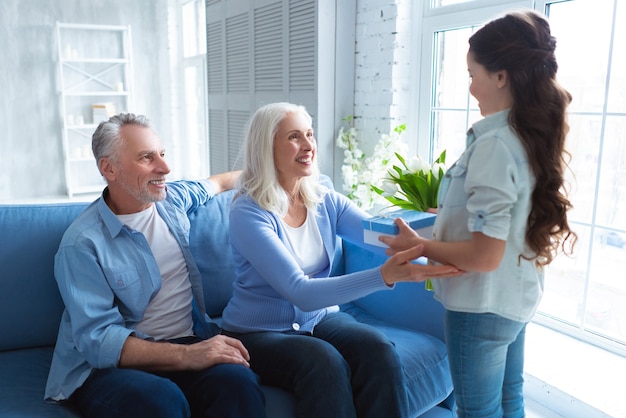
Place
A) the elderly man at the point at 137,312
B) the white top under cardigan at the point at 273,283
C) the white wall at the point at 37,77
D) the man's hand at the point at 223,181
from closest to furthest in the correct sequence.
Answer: the elderly man at the point at 137,312 < the white top under cardigan at the point at 273,283 < the man's hand at the point at 223,181 < the white wall at the point at 37,77

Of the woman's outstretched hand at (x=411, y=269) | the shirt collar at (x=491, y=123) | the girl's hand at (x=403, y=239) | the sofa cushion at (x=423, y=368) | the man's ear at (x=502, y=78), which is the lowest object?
the sofa cushion at (x=423, y=368)

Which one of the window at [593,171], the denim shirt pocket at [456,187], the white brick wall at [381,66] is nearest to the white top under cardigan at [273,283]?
the denim shirt pocket at [456,187]

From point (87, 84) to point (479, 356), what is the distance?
5.96 m

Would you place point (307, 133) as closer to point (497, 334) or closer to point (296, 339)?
point (296, 339)

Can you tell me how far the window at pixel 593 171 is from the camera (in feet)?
6.66

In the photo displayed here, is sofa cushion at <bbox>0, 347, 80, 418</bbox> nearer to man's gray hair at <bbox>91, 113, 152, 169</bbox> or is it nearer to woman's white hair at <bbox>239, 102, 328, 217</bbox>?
man's gray hair at <bbox>91, 113, 152, 169</bbox>

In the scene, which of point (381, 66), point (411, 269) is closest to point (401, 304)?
point (411, 269)

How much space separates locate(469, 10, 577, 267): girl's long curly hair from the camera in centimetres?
112

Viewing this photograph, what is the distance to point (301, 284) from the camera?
1.54 meters

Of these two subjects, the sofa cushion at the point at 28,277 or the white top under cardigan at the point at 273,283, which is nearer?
the white top under cardigan at the point at 273,283

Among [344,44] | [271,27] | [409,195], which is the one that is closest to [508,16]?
[409,195]

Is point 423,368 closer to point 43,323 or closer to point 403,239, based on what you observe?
point 403,239

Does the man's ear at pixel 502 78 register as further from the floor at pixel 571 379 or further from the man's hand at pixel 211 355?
the floor at pixel 571 379

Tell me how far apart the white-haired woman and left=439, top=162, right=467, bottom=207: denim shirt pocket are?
5.3 inches
